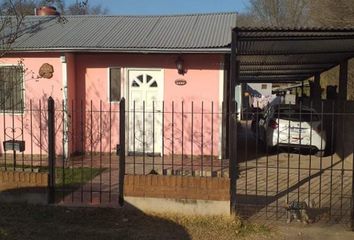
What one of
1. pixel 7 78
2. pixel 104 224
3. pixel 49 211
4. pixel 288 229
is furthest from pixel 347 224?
pixel 7 78

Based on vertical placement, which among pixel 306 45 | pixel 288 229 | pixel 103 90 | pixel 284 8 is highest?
pixel 284 8

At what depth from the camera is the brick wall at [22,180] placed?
7.80 m

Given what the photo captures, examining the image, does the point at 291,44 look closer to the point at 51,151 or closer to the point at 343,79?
the point at 51,151

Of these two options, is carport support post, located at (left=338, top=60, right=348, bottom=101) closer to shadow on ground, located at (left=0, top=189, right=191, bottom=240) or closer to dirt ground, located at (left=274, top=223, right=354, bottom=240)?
dirt ground, located at (left=274, top=223, right=354, bottom=240)

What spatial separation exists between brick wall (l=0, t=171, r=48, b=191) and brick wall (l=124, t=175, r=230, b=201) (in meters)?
1.37

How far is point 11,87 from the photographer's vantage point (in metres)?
13.8

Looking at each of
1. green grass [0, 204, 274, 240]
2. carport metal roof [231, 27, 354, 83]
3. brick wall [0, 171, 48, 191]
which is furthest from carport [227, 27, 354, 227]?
brick wall [0, 171, 48, 191]

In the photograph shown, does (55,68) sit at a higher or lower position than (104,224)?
higher

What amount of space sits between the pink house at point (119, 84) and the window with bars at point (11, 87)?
0.09ft

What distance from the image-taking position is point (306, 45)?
10367 mm

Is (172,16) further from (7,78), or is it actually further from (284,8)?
(284,8)

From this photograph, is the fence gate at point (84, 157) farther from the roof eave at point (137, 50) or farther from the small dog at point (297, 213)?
the small dog at point (297, 213)

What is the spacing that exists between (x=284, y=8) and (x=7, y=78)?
1249 inches

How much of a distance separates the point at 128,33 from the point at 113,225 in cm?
792
